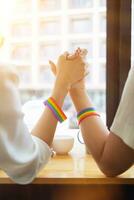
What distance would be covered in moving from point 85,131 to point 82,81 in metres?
0.19

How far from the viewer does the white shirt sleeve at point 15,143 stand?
2.32ft

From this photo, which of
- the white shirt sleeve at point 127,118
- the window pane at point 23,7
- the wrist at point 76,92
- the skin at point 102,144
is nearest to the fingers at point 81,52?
the skin at point 102,144

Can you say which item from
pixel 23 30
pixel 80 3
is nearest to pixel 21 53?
pixel 23 30

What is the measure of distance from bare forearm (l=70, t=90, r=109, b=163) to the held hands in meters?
0.06

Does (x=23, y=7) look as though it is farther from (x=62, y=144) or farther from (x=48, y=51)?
(x=62, y=144)

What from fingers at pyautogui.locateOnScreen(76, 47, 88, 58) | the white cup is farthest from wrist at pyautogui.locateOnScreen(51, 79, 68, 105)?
the white cup

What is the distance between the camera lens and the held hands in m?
1.02

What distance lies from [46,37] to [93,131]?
2.08 ft

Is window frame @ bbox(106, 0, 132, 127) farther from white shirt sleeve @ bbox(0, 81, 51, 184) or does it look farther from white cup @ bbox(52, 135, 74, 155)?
white shirt sleeve @ bbox(0, 81, 51, 184)

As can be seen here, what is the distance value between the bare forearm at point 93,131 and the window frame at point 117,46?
312 mm

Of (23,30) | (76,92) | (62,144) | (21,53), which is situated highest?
(23,30)

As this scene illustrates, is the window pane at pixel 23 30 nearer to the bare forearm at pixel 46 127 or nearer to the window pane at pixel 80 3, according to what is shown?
the window pane at pixel 80 3

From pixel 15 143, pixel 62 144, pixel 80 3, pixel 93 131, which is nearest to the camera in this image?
pixel 15 143

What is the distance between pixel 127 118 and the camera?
2.89 ft
